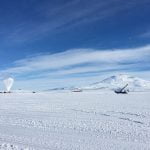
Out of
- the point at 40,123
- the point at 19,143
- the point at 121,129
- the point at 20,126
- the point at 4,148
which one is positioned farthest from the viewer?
the point at 40,123

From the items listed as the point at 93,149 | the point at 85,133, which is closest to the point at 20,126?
the point at 85,133

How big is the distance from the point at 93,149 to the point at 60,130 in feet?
12.6

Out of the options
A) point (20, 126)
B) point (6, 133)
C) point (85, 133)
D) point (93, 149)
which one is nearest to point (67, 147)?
point (93, 149)

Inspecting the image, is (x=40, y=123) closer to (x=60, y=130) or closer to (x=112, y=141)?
(x=60, y=130)

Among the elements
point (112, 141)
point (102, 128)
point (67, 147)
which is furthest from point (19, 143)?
point (102, 128)

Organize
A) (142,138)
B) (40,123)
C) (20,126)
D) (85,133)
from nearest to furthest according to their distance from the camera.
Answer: (142,138) → (85,133) → (20,126) → (40,123)

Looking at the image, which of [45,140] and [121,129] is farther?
[121,129]

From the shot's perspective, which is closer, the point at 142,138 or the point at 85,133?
the point at 142,138

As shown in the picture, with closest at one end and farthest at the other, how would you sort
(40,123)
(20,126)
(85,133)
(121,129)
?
(85,133), (121,129), (20,126), (40,123)

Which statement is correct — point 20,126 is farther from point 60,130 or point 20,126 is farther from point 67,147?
point 67,147

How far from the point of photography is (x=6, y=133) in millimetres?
12211

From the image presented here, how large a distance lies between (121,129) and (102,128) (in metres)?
0.92

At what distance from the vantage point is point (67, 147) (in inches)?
374

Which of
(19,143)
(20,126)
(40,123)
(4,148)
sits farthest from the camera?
(40,123)
